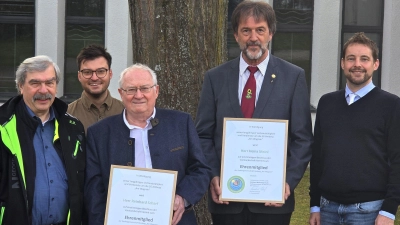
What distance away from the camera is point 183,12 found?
18.9 ft

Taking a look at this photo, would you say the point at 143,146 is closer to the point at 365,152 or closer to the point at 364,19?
the point at 365,152

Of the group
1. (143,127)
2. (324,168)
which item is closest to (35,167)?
(143,127)

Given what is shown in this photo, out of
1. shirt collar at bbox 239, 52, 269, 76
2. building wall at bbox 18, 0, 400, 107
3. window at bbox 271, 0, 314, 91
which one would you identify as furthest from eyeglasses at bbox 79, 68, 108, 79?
window at bbox 271, 0, 314, 91

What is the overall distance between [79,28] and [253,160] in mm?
8048

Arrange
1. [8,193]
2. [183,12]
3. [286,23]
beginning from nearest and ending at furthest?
1. [8,193]
2. [183,12]
3. [286,23]

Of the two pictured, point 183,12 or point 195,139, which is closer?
point 195,139

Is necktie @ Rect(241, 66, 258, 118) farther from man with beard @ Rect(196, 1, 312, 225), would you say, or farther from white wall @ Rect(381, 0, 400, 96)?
white wall @ Rect(381, 0, 400, 96)

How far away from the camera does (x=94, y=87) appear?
5176 mm

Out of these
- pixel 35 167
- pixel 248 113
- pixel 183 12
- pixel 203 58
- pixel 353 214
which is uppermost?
pixel 183 12

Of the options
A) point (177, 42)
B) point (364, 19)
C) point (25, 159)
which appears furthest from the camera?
point (364, 19)

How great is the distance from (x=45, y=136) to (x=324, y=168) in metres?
1.71

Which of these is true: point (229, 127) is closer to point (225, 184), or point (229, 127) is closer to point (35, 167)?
point (225, 184)

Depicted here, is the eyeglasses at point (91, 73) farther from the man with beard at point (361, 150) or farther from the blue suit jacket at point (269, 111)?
the man with beard at point (361, 150)

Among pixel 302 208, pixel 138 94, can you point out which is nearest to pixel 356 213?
pixel 138 94
